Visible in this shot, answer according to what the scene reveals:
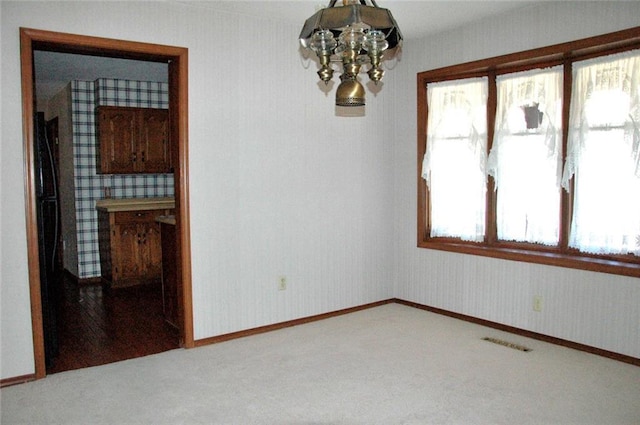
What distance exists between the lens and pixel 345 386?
10.1ft

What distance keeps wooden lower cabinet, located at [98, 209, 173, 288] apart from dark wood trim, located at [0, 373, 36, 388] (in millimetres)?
2687

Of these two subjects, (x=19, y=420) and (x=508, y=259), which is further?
(x=508, y=259)

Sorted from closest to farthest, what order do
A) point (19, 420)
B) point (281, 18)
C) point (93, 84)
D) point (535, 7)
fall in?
point (19, 420), point (535, 7), point (281, 18), point (93, 84)

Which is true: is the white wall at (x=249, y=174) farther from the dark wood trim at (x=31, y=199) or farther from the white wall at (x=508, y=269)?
the white wall at (x=508, y=269)

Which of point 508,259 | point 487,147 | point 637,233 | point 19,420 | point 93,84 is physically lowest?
point 19,420

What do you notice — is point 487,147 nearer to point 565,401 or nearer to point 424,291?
point 424,291

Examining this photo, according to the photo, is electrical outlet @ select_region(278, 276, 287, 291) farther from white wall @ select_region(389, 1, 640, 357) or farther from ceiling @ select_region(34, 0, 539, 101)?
ceiling @ select_region(34, 0, 539, 101)

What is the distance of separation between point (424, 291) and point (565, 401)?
2039 mm

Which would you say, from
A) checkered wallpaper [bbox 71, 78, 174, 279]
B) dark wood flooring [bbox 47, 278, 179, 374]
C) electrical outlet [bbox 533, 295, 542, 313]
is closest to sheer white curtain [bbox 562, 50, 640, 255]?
electrical outlet [bbox 533, 295, 542, 313]

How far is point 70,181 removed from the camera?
21.4ft

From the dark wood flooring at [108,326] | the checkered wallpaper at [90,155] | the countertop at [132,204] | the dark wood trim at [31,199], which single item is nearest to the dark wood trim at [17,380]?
the dark wood trim at [31,199]

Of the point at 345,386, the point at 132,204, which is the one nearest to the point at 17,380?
the point at 345,386

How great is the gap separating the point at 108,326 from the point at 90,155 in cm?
276

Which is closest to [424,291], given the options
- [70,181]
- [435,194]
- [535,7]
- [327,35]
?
[435,194]
